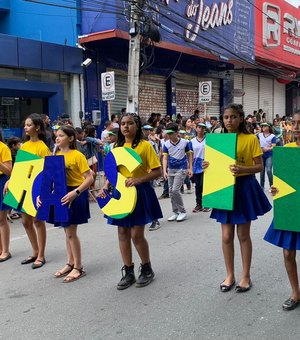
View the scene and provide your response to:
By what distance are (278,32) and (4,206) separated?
20285 mm

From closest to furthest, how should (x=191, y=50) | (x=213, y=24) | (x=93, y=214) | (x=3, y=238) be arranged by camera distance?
(x=3, y=238)
(x=93, y=214)
(x=191, y=50)
(x=213, y=24)

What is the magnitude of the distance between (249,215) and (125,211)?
1139mm

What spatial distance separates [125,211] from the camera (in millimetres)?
3930

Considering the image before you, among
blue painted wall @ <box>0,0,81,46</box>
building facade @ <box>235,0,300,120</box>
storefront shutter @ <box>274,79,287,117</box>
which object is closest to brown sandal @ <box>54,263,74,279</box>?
blue painted wall @ <box>0,0,81,46</box>

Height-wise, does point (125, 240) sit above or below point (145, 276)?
above

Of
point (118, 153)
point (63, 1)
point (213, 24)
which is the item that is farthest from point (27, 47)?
point (118, 153)

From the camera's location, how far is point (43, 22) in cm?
1443

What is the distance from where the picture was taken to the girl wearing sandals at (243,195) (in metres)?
3.88

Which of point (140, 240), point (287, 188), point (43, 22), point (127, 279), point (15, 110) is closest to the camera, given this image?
point (287, 188)

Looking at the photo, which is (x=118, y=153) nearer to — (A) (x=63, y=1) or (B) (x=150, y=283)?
(B) (x=150, y=283)

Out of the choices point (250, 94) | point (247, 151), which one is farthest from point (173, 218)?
point (250, 94)

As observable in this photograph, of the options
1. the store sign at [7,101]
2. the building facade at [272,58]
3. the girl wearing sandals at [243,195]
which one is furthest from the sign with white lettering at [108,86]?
the building facade at [272,58]

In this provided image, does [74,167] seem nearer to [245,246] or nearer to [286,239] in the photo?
[245,246]

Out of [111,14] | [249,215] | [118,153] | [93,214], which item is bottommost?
[93,214]
